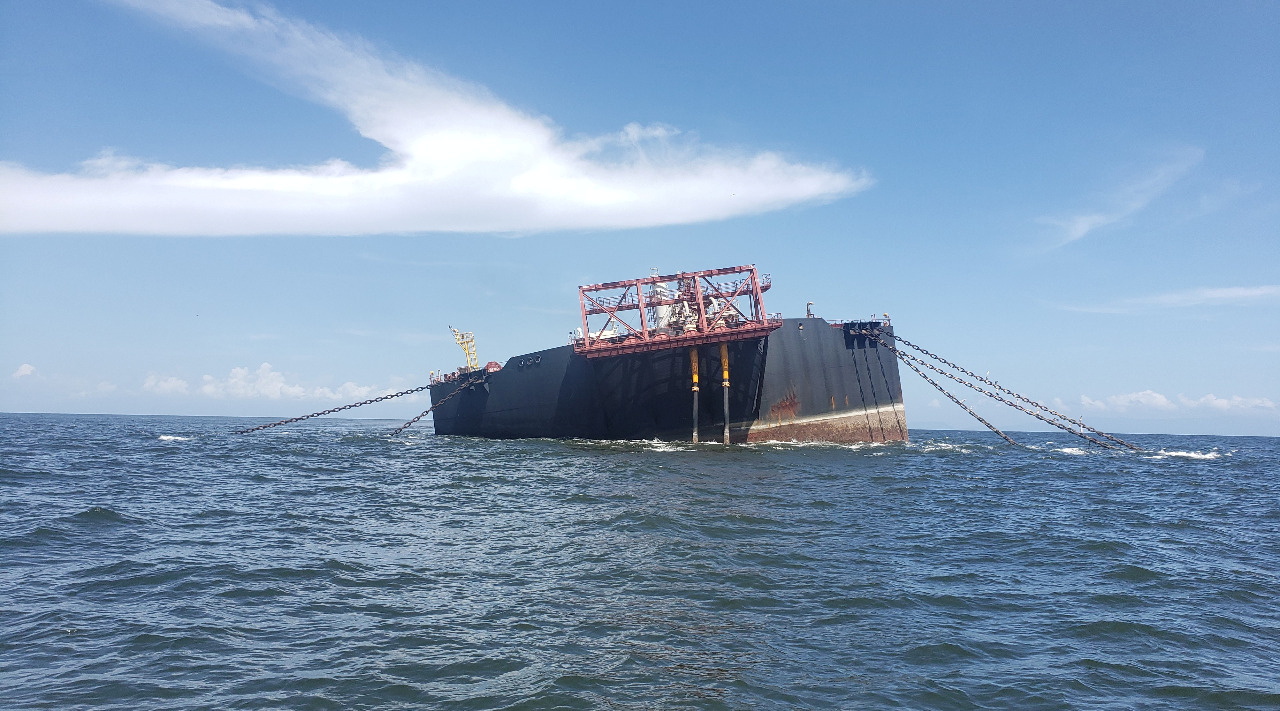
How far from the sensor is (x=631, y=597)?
11.4m

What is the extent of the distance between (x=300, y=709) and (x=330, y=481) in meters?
20.3

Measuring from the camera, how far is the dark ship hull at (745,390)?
3697 cm

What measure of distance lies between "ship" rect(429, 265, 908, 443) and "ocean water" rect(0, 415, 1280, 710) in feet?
43.1

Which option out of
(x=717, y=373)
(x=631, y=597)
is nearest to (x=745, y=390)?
(x=717, y=373)

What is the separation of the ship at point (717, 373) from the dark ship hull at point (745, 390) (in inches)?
2.3

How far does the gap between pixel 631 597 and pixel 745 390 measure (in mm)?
26211

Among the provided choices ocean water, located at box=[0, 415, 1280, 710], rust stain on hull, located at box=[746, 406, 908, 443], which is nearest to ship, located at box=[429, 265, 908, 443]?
rust stain on hull, located at box=[746, 406, 908, 443]

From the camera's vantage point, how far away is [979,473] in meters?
30.2

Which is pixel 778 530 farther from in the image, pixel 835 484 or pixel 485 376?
pixel 485 376

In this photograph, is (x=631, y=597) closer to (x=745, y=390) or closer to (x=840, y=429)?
(x=745, y=390)

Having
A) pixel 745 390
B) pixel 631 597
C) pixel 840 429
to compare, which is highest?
pixel 745 390

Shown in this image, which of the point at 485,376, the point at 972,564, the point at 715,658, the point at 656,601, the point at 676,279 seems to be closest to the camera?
the point at 715,658

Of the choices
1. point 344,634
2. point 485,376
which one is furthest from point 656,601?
point 485,376

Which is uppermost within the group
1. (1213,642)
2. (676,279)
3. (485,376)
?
(676,279)
